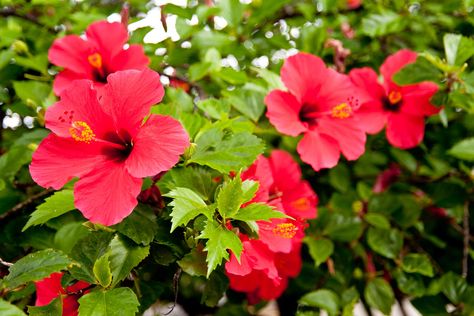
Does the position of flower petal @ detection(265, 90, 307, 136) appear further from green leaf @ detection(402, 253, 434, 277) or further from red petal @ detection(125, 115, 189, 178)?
green leaf @ detection(402, 253, 434, 277)

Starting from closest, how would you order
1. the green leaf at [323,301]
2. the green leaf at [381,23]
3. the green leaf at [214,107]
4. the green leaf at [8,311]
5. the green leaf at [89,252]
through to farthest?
the green leaf at [8,311]
the green leaf at [89,252]
the green leaf at [214,107]
the green leaf at [323,301]
the green leaf at [381,23]

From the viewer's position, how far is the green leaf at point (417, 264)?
4.17ft

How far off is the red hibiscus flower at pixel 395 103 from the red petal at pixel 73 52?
70 cm

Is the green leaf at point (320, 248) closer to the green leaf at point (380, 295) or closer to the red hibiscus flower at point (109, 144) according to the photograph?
the green leaf at point (380, 295)

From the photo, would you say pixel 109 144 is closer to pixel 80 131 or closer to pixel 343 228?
pixel 80 131

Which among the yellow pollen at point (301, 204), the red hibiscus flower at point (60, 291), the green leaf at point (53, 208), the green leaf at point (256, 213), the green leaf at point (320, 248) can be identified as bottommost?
the green leaf at point (320, 248)

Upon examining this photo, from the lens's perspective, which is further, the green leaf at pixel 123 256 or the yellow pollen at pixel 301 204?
the yellow pollen at pixel 301 204

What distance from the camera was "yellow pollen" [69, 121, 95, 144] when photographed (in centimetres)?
86

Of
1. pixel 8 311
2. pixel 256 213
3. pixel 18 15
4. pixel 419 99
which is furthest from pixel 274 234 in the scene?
pixel 18 15

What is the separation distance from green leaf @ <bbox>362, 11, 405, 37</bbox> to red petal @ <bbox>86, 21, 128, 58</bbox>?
0.76m

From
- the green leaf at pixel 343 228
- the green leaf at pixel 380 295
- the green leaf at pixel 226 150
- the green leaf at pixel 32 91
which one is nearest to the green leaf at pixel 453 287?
the green leaf at pixel 380 295

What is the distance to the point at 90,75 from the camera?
3.79 feet

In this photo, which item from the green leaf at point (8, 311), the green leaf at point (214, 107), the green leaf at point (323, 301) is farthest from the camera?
the green leaf at point (323, 301)

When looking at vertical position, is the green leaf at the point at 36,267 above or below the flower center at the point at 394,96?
above
